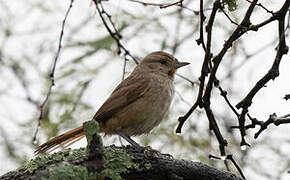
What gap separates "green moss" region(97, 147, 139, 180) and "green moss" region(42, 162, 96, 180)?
17cm

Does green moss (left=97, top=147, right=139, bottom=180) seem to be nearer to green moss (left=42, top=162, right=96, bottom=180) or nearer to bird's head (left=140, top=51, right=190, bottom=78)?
green moss (left=42, top=162, right=96, bottom=180)

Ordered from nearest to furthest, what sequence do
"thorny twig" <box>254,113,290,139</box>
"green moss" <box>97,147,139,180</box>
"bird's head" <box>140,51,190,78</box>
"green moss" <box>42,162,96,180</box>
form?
"green moss" <box>42,162,96,180</box> < "green moss" <box>97,147,139,180</box> < "thorny twig" <box>254,113,290,139</box> < "bird's head" <box>140,51,190,78</box>

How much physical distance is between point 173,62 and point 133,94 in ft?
3.11

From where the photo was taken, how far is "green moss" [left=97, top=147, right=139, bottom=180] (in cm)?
307

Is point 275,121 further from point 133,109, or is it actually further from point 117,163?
point 133,109

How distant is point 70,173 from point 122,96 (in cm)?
263

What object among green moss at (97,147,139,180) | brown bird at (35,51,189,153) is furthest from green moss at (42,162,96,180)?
brown bird at (35,51,189,153)

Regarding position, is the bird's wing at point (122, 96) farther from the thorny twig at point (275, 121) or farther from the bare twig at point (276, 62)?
the thorny twig at point (275, 121)

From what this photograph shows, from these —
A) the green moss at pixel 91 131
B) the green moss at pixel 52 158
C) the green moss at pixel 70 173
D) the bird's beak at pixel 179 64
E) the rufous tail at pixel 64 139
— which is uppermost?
the bird's beak at pixel 179 64

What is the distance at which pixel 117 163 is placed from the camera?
126 inches

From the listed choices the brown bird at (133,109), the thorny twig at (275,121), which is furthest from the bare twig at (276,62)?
the brown bird at (133,109)

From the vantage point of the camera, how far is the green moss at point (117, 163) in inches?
121

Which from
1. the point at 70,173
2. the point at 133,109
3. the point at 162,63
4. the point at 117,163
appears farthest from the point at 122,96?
the point at 70,173

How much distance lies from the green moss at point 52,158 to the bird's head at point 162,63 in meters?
2.88
